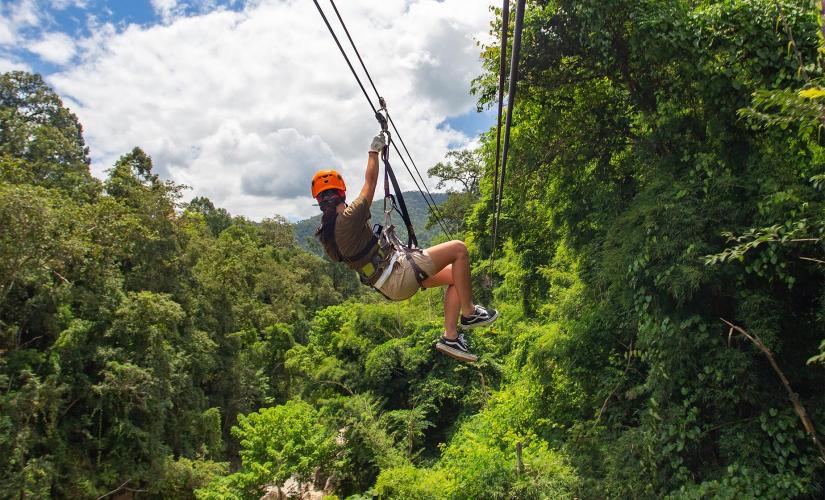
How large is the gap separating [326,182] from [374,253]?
639 mm

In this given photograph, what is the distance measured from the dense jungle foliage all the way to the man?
7.56 feet

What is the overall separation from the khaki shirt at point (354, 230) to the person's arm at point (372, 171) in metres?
0.04

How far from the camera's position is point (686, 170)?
5500mm

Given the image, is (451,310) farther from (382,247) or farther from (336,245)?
(336,245)

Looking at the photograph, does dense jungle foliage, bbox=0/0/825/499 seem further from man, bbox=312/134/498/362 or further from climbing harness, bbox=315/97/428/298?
climbing harness, bbox=315/97/428/298

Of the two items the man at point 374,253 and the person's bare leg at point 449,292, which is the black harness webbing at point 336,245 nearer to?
the man at point 374,253

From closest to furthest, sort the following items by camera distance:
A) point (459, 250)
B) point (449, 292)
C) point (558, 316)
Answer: point (459, 250) → point (449, 292) → point (558, 316)

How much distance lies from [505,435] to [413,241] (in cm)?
693

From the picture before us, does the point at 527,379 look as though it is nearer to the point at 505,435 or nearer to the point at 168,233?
the point at 505,435

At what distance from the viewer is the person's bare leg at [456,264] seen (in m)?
3.72

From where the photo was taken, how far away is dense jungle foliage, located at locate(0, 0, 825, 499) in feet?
15.6

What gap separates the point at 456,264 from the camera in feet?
12.6

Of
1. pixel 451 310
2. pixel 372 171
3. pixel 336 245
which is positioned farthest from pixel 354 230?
pixel 451 310

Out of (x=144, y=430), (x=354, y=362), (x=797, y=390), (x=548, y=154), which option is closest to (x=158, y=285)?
(x=144, y=430)
